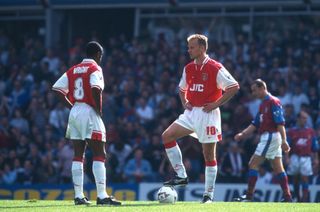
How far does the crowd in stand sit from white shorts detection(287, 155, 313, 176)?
97 cm

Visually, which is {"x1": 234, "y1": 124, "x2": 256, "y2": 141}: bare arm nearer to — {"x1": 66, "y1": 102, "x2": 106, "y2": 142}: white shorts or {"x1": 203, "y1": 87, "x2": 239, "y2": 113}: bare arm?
{"x1": 203, "y1": 87, "x2": 239, "y2": 113}: bare arm

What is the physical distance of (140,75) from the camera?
84.1 ft

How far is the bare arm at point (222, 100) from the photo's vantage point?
44.6 ft

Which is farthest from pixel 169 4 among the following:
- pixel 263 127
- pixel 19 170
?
pixel 263 127

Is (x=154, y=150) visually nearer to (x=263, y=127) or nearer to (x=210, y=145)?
(x=263, y=127)

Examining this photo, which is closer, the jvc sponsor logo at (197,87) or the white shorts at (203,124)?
the white shorts at (203,124)

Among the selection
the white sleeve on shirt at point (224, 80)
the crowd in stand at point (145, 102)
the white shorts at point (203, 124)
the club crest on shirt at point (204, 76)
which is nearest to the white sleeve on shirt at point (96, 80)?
the white shorts at point (203, 124)

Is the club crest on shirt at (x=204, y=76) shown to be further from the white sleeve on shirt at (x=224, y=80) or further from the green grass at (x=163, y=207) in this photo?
the green grass at (x=163, y=207)

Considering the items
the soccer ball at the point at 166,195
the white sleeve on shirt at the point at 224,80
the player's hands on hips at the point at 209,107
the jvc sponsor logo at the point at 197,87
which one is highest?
the white sleeve on shirt at the point at 224,80

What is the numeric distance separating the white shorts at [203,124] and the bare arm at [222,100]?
4.1 inches

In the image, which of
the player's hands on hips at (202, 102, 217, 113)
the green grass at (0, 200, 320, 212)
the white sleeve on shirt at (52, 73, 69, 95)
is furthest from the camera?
the player's hands on hips at (202, 102, 217, 113)

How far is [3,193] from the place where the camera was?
72.4ft

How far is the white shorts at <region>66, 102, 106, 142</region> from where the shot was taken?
13.2 meters

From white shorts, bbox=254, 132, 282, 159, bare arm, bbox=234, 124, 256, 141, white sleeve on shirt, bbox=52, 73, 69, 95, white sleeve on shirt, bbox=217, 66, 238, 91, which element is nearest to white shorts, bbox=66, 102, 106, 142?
white sleeve on shirt, bbox=52, 73, 69, 95
